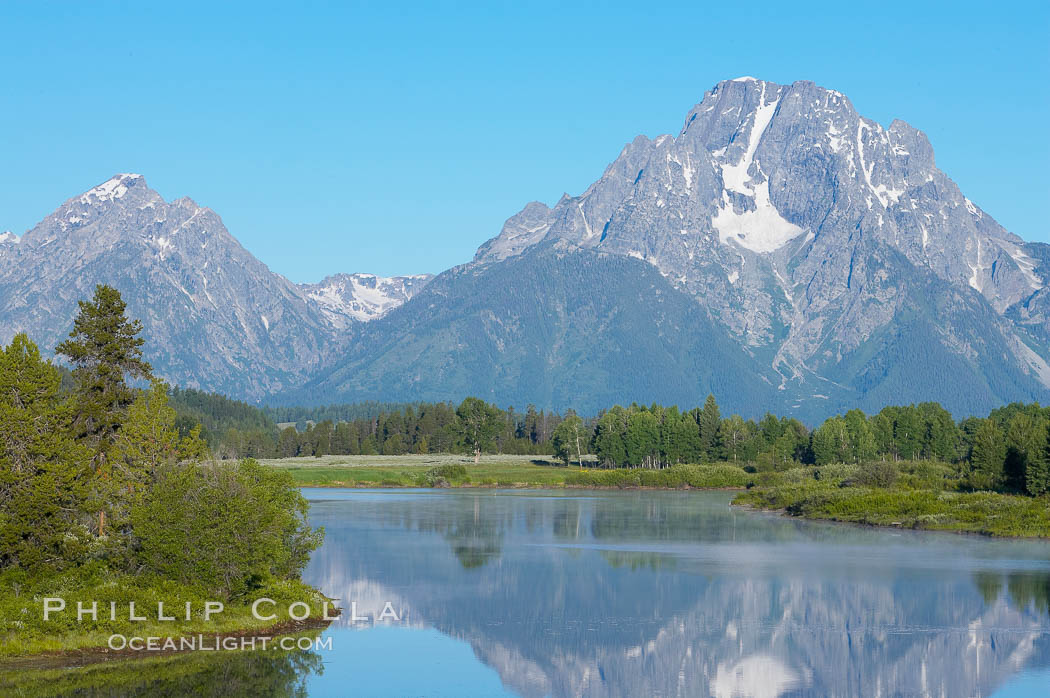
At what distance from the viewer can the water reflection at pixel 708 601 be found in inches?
1841

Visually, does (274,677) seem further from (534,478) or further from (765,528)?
(534,478)

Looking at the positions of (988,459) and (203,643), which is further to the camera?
(988,459)

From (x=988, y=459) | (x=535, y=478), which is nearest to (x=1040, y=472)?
(x=988, y=459)

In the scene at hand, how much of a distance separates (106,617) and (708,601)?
30228 mm

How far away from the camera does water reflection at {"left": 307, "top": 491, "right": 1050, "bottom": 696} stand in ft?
153

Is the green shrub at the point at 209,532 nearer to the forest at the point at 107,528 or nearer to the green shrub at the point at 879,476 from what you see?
the forest at the point at 107,528

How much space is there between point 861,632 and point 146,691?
30826mm

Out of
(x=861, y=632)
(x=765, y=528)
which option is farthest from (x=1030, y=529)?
(x=861, y=632)

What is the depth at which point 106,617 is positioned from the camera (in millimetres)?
45375

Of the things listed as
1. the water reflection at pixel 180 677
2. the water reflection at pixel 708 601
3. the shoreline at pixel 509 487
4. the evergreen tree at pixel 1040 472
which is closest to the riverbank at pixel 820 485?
the shoreline at pixel 509 487

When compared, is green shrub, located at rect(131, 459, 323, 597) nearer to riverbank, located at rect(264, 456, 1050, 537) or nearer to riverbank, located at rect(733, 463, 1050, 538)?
riverbank, located at rect(264, 456, 1050, 537)

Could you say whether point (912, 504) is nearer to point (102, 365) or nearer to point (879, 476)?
point (879, 476)

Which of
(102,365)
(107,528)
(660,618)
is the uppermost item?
(102,365)

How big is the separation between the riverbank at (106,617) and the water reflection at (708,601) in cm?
434
